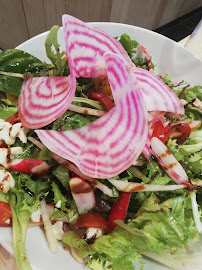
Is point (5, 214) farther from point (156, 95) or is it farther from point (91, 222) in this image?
point (156, 95)

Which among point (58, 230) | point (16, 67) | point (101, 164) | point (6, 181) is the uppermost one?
point (16, 67)

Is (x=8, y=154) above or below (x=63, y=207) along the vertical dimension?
above

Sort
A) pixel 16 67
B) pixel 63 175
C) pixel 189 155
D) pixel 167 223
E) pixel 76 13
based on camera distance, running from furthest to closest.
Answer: pixel 76 13, pixel 16 67, pixel 189 155, pixel 63 175, pixel 167 223

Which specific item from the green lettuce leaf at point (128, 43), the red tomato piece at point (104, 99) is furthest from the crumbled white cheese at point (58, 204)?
the green lettuce leaf at point (128, 43)

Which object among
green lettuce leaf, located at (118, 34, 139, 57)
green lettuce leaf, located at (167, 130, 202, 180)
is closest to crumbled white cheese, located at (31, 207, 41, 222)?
green lettuce leaf, located at (167, 130, 202, 180)

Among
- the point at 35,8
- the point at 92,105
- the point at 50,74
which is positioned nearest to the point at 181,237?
the point at 92,105

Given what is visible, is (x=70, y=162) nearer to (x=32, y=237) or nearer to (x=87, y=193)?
(x=87, y=193)

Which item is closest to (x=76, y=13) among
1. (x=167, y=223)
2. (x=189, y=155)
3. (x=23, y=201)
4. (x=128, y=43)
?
(x=128, y=43)

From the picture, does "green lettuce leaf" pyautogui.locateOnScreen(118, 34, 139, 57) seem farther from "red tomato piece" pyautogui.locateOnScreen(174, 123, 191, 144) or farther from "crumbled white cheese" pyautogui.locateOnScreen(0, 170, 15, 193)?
"crumbled white cheese" pyautogui.locateOnScreen(0, 170, 15, 193)
